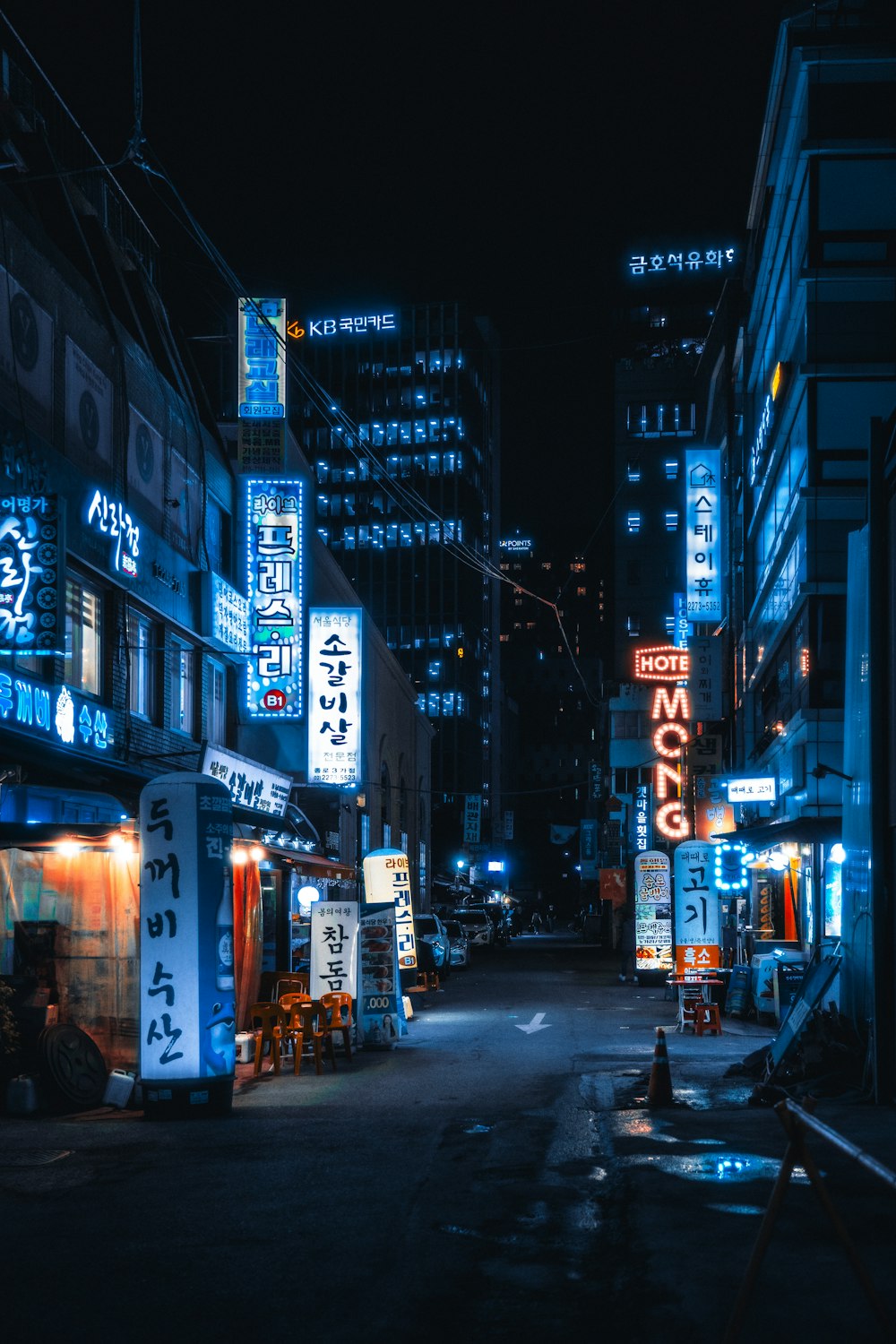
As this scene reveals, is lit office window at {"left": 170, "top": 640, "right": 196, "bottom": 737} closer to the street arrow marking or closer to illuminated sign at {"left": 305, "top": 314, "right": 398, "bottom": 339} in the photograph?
the street arrow marking

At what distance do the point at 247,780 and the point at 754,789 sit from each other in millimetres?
12255

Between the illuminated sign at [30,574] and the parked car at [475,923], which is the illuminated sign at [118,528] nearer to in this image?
the illuminated sign at [30,574]

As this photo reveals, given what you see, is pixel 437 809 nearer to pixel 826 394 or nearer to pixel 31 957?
pixel 826 394

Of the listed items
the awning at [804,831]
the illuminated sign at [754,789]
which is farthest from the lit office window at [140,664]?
the illuminated sign at [754,789]

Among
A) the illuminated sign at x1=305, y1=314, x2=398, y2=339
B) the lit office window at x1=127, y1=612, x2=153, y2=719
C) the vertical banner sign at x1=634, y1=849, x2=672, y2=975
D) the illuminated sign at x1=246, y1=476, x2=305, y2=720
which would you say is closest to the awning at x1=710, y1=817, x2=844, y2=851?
the illuminated sign at x1=246, y1=476, x2=305, y2=720

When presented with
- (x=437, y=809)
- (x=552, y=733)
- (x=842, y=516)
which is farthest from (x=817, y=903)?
(x=552, y=733)

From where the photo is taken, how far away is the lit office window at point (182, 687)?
22969 millimetres

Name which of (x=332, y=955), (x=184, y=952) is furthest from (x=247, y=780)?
(x=184, y=952)

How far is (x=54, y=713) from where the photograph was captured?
17.2 meters

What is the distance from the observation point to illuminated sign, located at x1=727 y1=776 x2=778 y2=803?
1200 inches

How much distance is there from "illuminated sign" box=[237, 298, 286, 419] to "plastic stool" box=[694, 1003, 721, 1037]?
42.6 feet

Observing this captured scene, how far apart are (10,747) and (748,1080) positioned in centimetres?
922

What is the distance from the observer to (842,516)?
2745cm

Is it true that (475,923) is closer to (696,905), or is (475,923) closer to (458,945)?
(458,945)
